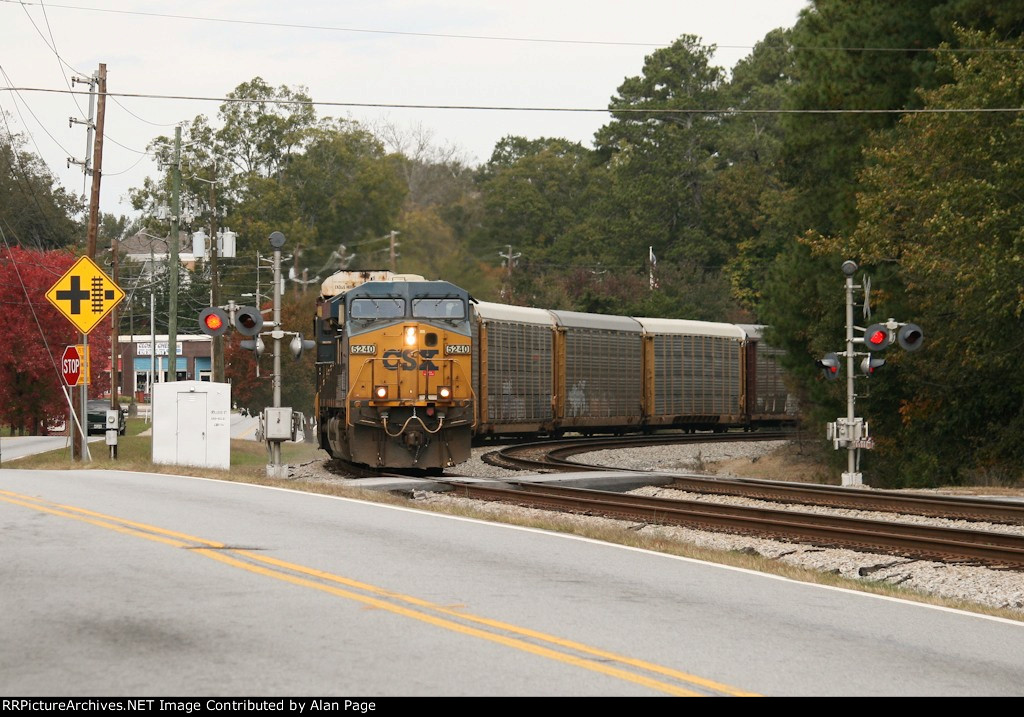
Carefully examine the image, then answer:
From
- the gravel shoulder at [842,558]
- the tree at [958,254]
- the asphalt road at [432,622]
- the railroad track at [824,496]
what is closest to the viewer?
the asphalt road at [432,622]

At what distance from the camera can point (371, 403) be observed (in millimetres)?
27734

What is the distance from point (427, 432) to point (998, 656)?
19.4 meters

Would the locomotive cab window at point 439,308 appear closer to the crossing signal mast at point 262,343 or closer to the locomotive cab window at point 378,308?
the locomotive cab window at point 378,308

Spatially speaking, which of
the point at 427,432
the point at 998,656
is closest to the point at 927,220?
the point at 427,432

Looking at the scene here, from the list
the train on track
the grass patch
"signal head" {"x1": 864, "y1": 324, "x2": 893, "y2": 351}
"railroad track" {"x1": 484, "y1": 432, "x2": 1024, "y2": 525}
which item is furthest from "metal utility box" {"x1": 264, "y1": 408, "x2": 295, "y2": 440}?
"signal head" {"x1": 864, "y1": 324, "x2": 893, "y2": 351}

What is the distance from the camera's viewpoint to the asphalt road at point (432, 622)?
26.3ft

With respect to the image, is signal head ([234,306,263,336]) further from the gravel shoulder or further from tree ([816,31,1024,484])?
tree ([816,31,1024,484])

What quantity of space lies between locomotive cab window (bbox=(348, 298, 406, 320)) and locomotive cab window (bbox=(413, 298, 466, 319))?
34cm

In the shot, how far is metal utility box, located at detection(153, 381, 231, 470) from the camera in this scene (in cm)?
3117

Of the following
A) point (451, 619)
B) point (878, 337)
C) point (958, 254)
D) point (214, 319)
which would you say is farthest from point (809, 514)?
point (214, 319)

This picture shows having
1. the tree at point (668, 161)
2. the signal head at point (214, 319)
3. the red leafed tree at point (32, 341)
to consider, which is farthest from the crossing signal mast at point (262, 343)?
the tree at point (668, 161)

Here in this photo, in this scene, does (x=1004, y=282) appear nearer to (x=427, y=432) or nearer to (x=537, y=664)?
(x=427, y=432)

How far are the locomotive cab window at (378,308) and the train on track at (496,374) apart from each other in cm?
2

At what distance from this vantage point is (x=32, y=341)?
5959 centimetres
